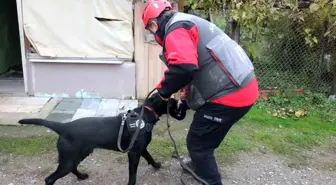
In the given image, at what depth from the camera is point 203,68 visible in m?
2.55

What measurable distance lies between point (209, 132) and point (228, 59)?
0.62 meters

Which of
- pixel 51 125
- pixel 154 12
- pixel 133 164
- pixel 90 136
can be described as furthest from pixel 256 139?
pixel 51 125

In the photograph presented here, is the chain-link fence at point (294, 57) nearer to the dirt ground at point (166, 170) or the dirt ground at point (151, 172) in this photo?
the dirt ground at point (166, 170)

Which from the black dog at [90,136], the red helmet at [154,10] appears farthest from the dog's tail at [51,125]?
the red helmet at [154,10]

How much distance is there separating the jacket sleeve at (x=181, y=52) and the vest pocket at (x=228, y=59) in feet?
0.50

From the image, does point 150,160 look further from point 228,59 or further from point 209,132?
point 228,59

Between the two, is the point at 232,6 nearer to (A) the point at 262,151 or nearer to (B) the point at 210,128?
(A) the point at 262,151

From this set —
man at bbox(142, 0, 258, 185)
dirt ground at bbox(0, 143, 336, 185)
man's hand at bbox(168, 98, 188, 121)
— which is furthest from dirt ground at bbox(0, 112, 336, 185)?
man at bbox(142, 0, 258, 185)

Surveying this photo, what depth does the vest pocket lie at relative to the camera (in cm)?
252

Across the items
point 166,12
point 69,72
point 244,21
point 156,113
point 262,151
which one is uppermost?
point 166,12

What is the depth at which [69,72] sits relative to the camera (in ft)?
17.8

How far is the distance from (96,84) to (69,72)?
475 millimetres

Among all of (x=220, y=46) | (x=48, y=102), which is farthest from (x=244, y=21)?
(x=48, y=102)

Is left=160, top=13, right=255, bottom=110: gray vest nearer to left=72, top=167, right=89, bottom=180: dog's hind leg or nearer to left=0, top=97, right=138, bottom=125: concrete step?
left=72, top=167, right=89, bottom=180: dog's hind leg
